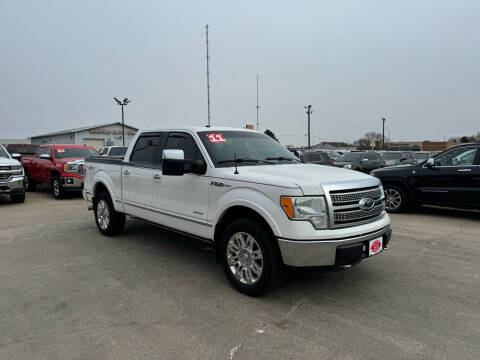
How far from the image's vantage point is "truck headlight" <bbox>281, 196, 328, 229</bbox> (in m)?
3.50

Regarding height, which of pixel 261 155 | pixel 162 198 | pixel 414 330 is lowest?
pixel 414 330

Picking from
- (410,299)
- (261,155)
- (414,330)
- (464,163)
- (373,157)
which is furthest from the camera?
(373,157)

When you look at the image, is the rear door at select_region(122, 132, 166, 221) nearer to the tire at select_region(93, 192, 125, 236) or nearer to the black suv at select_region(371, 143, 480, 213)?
the tire at select_region(93, 192, 125, 236)

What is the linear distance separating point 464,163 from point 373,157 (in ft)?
37.4

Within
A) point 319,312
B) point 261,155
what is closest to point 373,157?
point 261,155

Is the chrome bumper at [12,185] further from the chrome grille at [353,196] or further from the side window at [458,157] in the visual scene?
the side window at [458,157]

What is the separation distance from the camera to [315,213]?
3.52 meters

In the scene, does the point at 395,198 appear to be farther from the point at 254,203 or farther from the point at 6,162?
the point at 6,162

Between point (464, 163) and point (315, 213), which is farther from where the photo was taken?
point (464, 163)

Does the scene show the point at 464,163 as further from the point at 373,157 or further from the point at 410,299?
the point at 373,157

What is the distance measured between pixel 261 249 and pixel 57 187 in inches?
395

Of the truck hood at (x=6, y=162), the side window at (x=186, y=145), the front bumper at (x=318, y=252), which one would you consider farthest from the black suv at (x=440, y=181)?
the truck hood at (x=6, y=162)

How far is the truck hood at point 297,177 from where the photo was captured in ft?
11.7

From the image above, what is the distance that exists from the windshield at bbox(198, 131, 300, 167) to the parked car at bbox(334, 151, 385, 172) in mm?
13553
